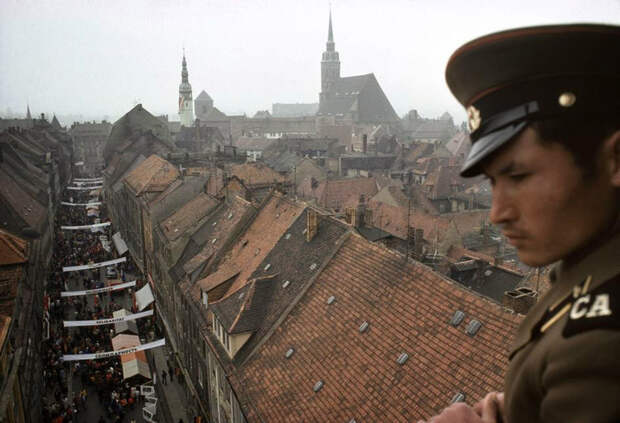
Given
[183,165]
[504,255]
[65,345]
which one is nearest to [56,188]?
[183,165]

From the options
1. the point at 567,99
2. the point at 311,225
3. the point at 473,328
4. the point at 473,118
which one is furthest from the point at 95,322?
the point at 567,99

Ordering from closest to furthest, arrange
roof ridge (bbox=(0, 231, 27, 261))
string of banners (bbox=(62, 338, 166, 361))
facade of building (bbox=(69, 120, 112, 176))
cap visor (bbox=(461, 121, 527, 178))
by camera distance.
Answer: cap visor (bbox=(461, 121, 527, 178)) → roof ridge (bbox=(0, 231, 27, 261)) → string of banners (bbox=(62, 338, 166, 361)) → facade of building (bbox=(69, 120, 112, 176))

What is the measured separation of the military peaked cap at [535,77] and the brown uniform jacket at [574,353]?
1.79 ft

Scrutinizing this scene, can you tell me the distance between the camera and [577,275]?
196 cm

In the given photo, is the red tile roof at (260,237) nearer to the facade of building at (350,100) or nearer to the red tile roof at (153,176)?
the red tile roof at (153,176)

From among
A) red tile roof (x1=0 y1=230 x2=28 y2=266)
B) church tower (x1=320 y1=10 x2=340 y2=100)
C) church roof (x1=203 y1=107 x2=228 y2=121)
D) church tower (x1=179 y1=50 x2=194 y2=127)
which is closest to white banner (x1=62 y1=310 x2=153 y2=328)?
red tile roof (x1=0 y1=230 x2=28 y2=266)

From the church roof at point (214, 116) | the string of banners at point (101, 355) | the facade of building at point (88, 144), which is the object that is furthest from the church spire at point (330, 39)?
the string of banners at point (101, 355)

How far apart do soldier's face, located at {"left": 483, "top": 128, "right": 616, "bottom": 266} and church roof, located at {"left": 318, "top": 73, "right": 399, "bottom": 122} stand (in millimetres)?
141746

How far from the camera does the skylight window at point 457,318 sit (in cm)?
1301

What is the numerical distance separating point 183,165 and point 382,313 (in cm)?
4651

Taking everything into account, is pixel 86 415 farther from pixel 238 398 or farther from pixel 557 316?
pixel 557 316

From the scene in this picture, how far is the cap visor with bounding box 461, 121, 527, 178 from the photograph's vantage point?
1989 mm

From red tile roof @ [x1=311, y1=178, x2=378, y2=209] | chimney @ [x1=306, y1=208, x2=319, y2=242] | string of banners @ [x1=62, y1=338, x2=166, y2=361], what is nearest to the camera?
chimney @ [x1=306, y1=208, x2=319, y2=242]

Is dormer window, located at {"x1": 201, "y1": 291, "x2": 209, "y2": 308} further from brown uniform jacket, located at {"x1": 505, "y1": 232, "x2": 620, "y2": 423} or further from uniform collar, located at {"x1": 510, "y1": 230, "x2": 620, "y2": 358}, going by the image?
brown uniform jacket, located at {"x1": 505, "y1": 232, "x2": 620, "y2": 423}
